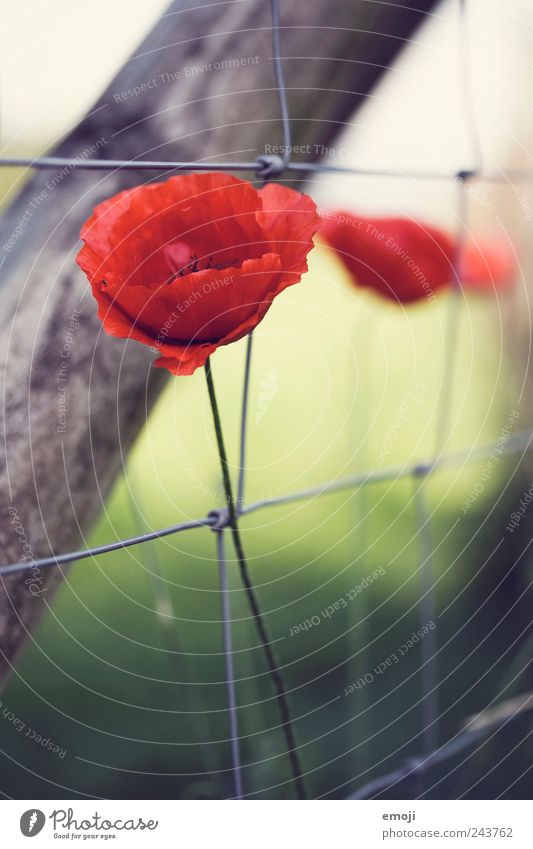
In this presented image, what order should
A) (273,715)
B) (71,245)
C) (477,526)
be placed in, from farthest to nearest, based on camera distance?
(477,526) < (273,715) < (71,245)

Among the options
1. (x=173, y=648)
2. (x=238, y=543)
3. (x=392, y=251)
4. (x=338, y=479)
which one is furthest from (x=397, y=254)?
(x=173, y=648)

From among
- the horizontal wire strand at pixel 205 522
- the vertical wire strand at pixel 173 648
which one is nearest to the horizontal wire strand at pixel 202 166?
the horizontal wire strand at pixel 205 522

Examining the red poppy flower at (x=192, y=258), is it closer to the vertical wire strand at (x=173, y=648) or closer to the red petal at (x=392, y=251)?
the red petal at (x=392, y=251)

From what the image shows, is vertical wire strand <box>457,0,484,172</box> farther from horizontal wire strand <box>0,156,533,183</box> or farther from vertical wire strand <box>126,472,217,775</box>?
vertical wire strand <box>126,472,217,775</box>

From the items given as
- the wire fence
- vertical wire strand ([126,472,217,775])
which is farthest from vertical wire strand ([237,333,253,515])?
vertical wire strand ([126,472,217,775])

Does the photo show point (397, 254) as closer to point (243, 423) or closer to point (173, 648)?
point (243, 423)

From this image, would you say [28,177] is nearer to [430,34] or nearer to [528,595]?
[430,34]
